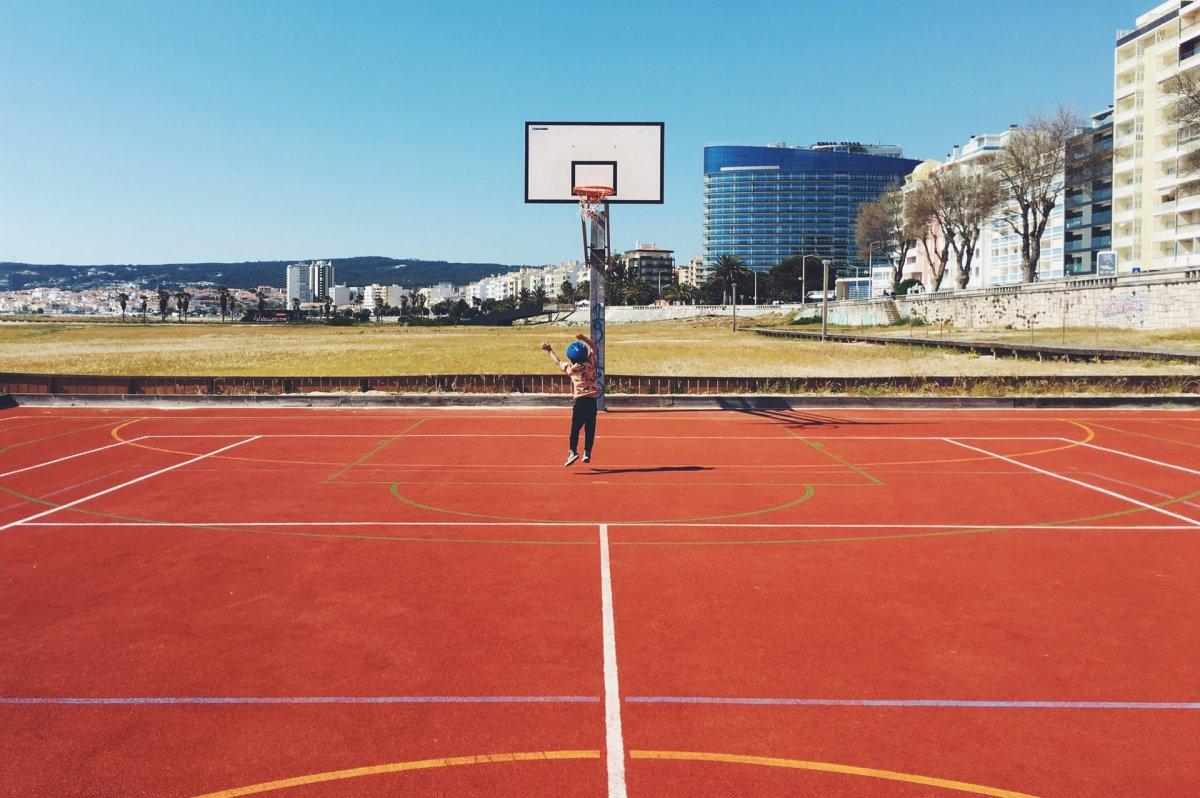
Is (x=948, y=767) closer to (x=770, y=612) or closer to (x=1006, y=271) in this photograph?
(x=770, y=612)

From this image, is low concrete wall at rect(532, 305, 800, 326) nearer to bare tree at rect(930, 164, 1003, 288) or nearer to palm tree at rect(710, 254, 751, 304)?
palm tree at rect(710, 254, 751, 304)

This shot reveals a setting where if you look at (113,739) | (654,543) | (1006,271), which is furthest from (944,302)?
(113,739)

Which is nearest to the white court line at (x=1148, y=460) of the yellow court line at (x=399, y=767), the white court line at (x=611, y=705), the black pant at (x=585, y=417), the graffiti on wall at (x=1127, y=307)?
the black pant at (x=585, y=417)

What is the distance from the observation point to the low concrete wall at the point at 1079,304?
46.7 meters

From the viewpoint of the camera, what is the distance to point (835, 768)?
4.67 metres

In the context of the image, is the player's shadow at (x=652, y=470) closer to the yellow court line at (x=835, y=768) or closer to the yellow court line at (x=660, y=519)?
the yellow court line at (x=660, y=519)

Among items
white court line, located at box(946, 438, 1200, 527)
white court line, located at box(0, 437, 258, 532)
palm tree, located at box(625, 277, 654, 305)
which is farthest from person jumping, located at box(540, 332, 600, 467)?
palm tree, located at box(625, 277, 654, 305)

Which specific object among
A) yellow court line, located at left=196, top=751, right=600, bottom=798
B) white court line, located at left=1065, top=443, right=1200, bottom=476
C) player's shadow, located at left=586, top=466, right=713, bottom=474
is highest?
white court line, located at left=1065, top=443, right=1200, bottom=476

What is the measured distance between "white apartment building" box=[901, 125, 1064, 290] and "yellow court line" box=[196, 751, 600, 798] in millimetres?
97091

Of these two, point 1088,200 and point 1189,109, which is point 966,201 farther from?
point 1189,109

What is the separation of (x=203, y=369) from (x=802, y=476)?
1298 inches

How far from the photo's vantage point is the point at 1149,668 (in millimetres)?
5945

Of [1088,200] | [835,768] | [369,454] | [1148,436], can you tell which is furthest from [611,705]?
[1088,200]

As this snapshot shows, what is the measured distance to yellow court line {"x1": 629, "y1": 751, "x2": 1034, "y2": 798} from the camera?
4453 mm
